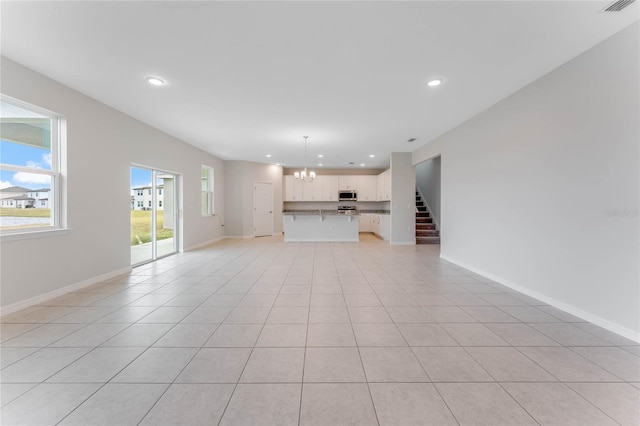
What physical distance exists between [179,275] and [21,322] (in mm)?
1903

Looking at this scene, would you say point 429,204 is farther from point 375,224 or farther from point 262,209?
point 262,209

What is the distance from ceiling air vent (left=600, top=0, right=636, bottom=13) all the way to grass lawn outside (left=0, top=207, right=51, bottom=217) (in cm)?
628

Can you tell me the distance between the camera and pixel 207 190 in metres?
8.32

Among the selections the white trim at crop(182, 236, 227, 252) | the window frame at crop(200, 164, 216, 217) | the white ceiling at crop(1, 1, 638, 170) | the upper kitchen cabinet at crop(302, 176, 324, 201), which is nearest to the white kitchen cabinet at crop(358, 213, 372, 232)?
the upper kitchen cabinet at crop(302, 176, 324, 201)

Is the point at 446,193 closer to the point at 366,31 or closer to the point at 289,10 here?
the point at 366,31

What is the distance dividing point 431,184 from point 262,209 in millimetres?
6436

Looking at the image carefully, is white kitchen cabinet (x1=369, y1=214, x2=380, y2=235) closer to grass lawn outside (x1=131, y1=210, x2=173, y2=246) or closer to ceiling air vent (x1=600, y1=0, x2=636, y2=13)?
grass lawn outside (x1=131, y1=210, x2=173, y2=246)

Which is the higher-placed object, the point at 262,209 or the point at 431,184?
the point at 431,184

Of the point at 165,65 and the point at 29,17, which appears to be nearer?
the point at 29,17

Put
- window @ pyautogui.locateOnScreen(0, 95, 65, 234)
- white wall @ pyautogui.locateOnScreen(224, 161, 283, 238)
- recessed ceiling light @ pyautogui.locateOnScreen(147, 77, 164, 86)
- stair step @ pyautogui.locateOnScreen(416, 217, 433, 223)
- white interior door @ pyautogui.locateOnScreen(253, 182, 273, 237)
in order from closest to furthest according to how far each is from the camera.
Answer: window @ pyautogui.locateOnScreen(0, 95, 65, 234) < recessed ceiling light @ pyautogui.locateOnScreen(147, 77, 164, 86) < stair step @ pyautogui.locateOnScreen(416, 217, 433, 223) < white wall @ pyautogui.locateOnScreen(224, 161, 283, 238) < white interior door @ pyautogui.locateOnScreen(253, 182, 273, 237)

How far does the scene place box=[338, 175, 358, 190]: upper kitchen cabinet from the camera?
34.9ft

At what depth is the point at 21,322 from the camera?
2.61 m

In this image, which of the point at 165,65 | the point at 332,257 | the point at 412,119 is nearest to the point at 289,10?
Result: the point at 165,65

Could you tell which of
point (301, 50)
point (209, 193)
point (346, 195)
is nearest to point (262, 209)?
point (209, 193)
